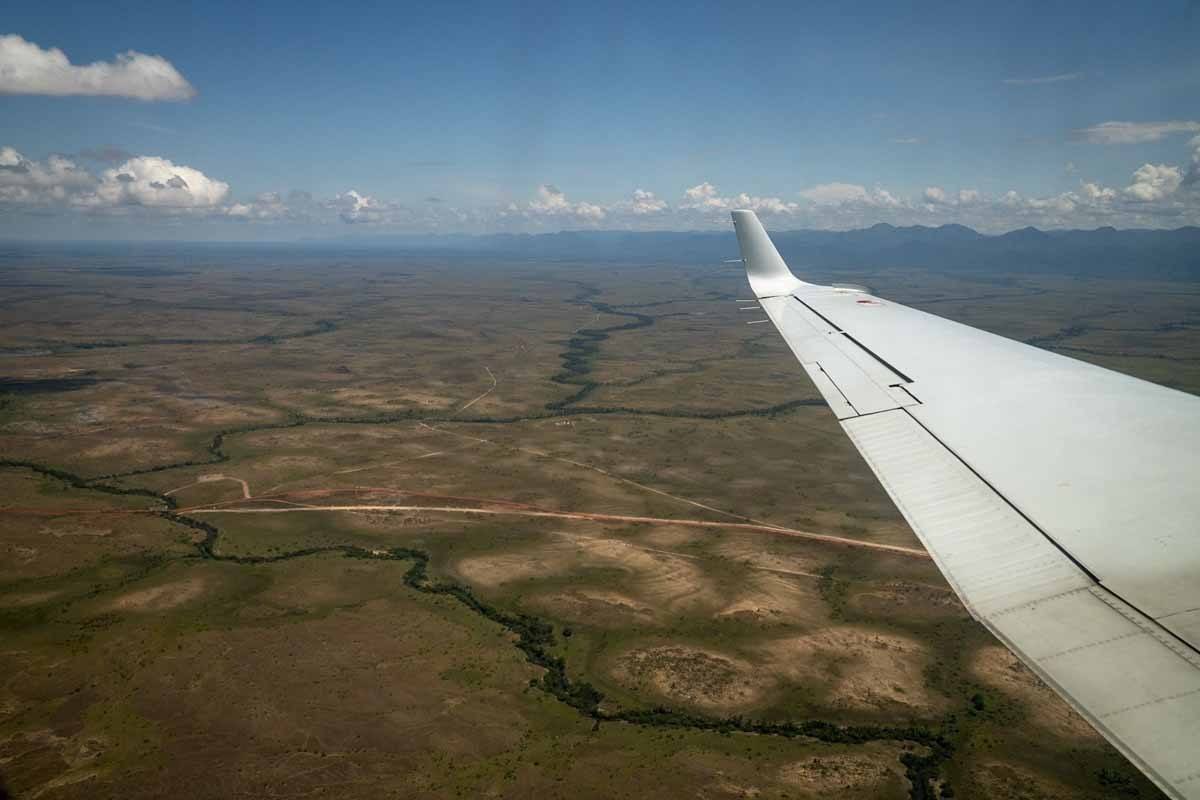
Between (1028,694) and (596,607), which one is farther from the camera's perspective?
(596,607)

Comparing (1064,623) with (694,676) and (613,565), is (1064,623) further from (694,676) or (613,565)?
(613,565)

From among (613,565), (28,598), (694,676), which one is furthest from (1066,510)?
(28,598)

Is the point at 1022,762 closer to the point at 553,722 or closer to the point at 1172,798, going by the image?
the point at 553,722

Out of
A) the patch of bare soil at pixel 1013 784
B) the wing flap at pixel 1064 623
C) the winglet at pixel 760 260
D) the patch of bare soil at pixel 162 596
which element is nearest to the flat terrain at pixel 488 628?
the patch of bare soil at pixel 1013 784

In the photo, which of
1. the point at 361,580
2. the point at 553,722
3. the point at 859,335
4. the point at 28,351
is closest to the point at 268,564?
the point at 361,580

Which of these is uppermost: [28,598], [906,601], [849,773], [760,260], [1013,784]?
[760,260]

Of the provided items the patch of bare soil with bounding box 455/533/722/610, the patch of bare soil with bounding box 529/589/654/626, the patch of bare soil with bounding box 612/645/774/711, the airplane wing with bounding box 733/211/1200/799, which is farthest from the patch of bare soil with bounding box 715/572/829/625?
the airplane wing with bounding box 733/211/1200/799
